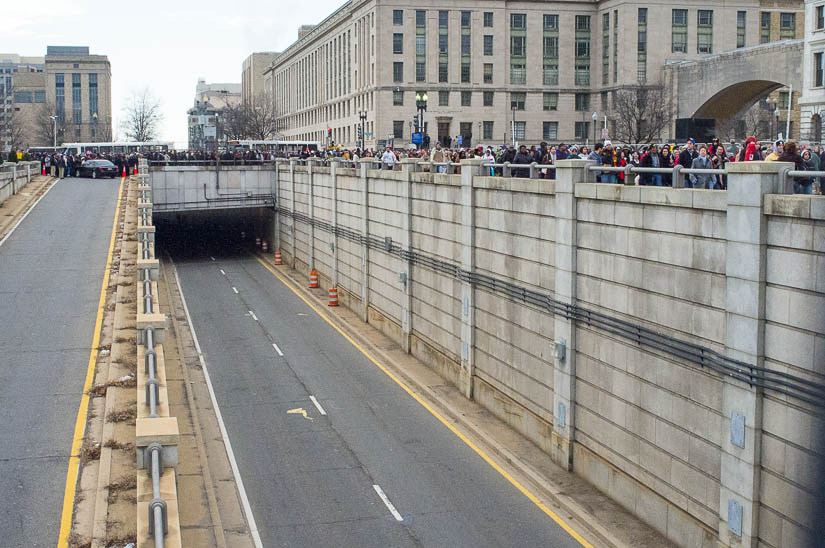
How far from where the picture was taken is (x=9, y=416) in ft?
64.3

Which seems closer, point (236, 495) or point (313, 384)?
point (236, 495)

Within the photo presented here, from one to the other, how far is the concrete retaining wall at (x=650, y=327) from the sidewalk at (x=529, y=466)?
341mm

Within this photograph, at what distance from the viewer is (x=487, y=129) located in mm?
115875

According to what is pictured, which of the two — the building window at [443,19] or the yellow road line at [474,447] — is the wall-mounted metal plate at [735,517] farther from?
the building window at [443,19]

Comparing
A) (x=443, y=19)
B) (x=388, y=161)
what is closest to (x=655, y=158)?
(x=388, y=161)

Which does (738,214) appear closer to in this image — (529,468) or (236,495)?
(529,468)

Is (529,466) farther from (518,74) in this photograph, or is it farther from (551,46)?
(551,46)

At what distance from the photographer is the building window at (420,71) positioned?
112 meters

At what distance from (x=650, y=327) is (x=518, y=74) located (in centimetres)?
9804

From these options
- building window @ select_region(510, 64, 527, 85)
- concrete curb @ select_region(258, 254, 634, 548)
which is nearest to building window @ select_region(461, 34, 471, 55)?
building window @ select_region(510, 64, 527, 85)

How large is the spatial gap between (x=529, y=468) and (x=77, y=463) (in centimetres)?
1092

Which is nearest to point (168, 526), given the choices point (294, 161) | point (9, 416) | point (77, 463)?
point (77, 463)

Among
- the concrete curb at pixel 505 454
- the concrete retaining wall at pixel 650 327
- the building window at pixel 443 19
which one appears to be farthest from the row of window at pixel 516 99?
the concrete retaining wall at pixel 650 327

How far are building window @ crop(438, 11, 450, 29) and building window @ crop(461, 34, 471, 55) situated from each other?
92.6 inches
